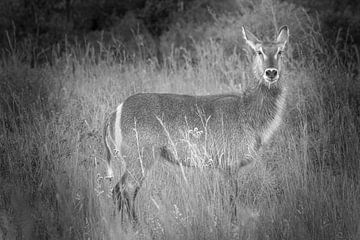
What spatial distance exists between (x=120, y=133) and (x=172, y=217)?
1039 millimetres

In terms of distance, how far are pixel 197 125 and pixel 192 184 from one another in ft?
2.61

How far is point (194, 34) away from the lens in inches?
454

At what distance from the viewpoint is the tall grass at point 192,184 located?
4.29 meters

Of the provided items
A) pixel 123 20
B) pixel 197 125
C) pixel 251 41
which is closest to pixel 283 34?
pixel 251 41

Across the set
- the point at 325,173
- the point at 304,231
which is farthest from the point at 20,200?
the point at 325,173

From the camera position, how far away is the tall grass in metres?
4.29

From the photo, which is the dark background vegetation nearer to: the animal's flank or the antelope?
the antelope

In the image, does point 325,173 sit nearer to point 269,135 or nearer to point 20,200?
point 269,135

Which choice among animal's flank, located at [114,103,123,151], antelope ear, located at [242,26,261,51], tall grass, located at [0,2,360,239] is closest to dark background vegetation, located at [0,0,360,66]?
tall grass, located at [0,2,360,239]

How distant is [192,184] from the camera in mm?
4723

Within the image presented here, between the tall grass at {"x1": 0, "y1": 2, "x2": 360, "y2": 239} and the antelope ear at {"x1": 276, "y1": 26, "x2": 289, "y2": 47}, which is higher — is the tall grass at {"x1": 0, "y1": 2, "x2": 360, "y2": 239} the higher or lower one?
the lower one

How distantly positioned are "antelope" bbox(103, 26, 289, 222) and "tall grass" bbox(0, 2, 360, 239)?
165 mm

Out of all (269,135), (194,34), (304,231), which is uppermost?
(194,34)

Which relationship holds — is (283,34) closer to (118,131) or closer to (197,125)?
(197,125)
